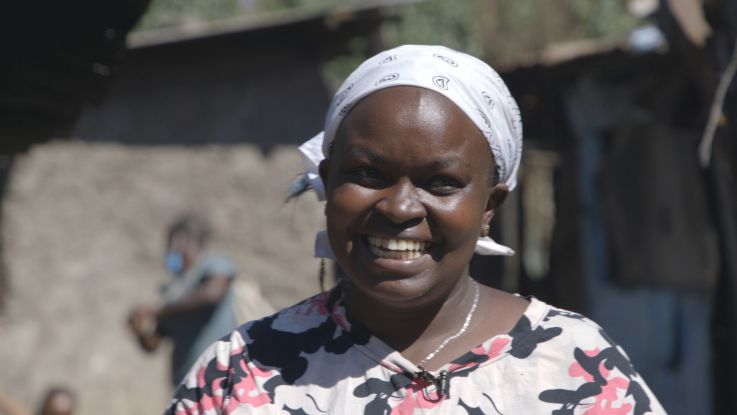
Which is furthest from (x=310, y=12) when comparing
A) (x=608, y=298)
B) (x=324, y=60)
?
(x=608, y=298)

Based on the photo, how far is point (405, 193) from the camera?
2.21 meters

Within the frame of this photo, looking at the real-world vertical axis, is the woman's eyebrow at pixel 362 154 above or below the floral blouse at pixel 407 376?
above

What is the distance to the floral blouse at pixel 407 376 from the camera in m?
2.20

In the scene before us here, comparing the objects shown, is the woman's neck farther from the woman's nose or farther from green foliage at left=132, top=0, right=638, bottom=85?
green foliage at left=132, top=0, right=638, bottom=85

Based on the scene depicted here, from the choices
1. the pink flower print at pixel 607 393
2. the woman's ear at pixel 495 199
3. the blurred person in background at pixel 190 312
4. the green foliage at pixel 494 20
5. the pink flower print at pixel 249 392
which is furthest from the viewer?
the green foliage at pixel 494 20

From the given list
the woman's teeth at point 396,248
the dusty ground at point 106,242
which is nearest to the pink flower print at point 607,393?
the woman's teeth at point 396,248

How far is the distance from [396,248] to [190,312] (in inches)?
160

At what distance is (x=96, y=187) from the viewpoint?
8609 millimetres

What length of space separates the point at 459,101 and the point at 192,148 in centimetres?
645

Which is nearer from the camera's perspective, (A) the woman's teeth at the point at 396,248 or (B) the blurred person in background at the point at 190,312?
(A) the woman's teeth at the point at 396,248

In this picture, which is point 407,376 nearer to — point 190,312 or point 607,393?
point 607,393

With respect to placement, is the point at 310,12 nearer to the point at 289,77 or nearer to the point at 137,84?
the point at 289,77

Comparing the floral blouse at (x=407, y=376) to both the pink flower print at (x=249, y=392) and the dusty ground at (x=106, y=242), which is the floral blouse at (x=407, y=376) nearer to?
the pink flower print at (x=249, y=392)

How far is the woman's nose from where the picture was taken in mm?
2203
